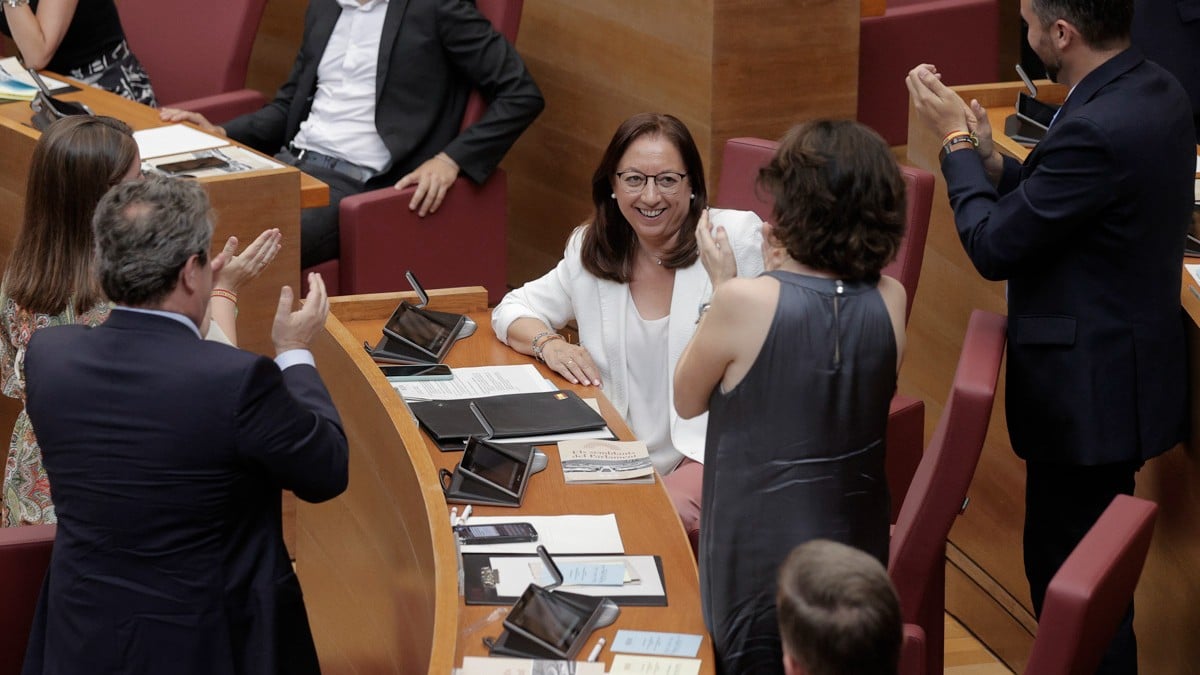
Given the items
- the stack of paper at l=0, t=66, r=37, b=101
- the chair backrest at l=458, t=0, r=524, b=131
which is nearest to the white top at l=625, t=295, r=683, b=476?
the chair backrest at l=458, t=0, r=524, b=131

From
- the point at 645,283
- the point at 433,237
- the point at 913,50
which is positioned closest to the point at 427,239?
the point at 433,237

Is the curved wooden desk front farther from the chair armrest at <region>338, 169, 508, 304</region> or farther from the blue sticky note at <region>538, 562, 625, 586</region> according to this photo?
the chair armrest at <region>338, 169, 508, 304</region>

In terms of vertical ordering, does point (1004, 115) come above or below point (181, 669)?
above

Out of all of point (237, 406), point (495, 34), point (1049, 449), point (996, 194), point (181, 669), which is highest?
point (495, 34)

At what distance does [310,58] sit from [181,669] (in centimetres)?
292

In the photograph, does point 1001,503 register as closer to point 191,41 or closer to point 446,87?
point 446,87

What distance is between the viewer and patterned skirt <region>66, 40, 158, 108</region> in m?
4.81

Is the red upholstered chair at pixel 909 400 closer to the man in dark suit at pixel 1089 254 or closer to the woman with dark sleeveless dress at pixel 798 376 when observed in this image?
the man in dark suit at pixel 1089 254

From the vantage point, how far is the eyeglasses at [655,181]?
123 inches

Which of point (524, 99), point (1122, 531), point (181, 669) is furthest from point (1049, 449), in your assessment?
point (524, 99)

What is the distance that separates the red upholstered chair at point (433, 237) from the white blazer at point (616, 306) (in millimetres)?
1130

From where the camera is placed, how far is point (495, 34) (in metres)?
4.53

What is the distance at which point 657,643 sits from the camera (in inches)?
86.1

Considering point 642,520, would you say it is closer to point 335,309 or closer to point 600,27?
point 335,309
